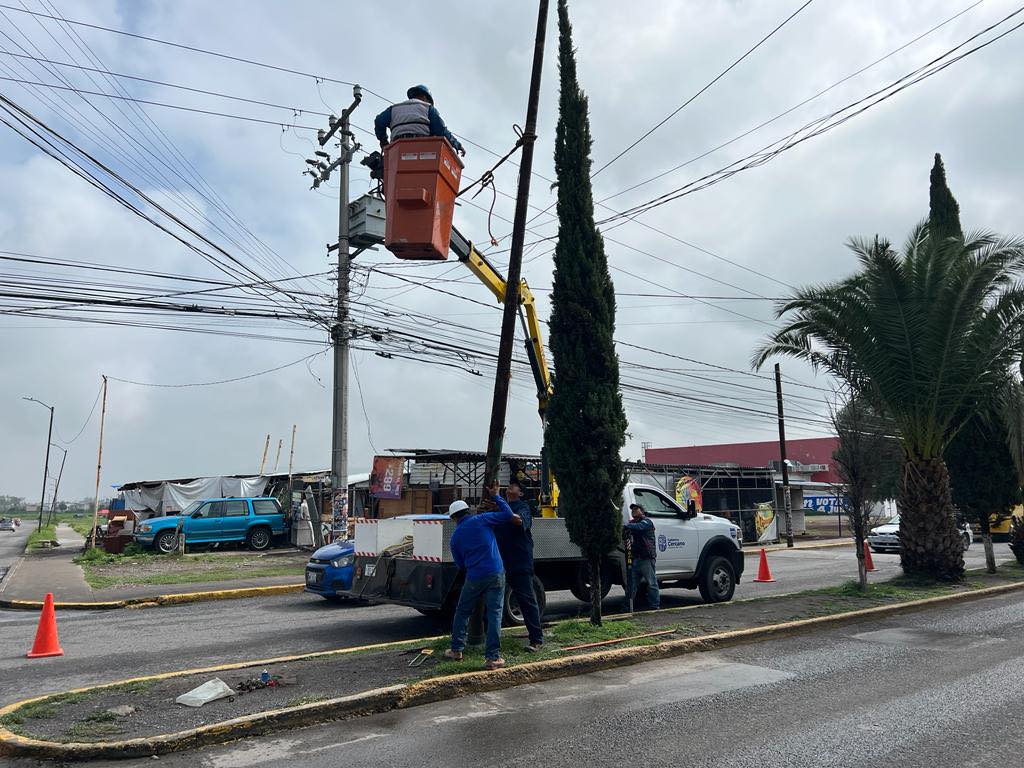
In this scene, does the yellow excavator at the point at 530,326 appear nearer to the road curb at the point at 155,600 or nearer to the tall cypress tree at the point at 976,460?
the road curb at the point at 155,600

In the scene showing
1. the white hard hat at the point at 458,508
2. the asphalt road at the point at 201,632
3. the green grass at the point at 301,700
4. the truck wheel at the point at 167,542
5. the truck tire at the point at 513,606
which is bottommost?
the asphalt road at the point at 201,632

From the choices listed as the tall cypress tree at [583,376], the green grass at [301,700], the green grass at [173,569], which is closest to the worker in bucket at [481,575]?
the green grass at [301,700]

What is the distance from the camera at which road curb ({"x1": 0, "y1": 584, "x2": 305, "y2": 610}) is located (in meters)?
13.3

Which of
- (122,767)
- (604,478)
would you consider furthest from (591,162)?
(122,767)

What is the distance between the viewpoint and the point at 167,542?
23.4m

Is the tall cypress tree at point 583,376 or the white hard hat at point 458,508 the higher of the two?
the tall cypress tree at point 583,376

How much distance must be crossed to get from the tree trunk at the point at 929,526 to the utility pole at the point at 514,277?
29.2ft

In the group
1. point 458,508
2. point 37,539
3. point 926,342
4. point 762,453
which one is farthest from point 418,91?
point 762,453

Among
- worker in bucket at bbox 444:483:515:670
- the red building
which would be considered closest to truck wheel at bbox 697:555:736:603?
worker in bucket at bbox 444:483:515:670

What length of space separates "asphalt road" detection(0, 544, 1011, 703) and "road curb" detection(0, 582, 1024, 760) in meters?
1.34

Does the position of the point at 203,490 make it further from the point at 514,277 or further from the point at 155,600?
the point at 514,277

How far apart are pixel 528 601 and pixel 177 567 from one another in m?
15.3

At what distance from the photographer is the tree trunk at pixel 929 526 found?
1302 centimetres

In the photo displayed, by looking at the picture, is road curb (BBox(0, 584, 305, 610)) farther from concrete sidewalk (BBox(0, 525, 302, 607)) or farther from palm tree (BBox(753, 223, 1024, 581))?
palm tree (BBox(753, 223, 1024, 581))
